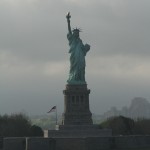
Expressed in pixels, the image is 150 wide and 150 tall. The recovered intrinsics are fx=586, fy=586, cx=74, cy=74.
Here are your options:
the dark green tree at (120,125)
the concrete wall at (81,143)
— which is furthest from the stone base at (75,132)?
the dark green tree at (120,125)

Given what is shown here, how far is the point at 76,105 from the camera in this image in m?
61.4

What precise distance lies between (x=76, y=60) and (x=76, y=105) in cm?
479

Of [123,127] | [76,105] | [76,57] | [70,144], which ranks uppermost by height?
[76,57]

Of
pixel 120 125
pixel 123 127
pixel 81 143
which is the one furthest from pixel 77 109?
pixel 120 125

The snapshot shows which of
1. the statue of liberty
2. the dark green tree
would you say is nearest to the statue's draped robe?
the statue of liberty

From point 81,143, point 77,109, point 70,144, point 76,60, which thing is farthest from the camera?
point 76,60

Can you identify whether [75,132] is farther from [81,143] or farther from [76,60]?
[76,60]

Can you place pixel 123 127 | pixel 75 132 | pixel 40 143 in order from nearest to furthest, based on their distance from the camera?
pixel 40 143
pixel 75 132
pixel 123 127

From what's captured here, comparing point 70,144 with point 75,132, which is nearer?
point 70,144

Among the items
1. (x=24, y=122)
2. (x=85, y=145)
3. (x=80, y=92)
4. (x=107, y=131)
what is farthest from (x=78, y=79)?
(x=24, y=122)

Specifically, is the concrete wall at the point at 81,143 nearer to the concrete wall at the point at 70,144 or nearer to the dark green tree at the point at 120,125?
the concrete wall at the point at 70,144

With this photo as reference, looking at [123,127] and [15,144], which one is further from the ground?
[123,127]

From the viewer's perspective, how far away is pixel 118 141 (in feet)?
186

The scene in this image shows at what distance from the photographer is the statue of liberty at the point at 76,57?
6204 centimetres
